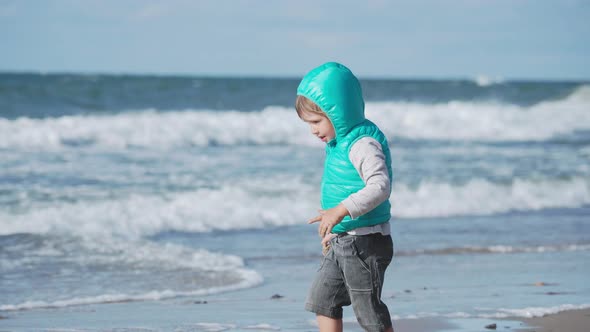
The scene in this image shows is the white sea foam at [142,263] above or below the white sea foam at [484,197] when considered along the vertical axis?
below

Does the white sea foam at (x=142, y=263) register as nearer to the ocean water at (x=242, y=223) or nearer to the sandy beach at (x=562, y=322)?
the ocean water at (x=242, y=223)

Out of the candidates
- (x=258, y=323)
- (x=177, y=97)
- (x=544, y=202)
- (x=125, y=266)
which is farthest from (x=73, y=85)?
(x=258, y=323)

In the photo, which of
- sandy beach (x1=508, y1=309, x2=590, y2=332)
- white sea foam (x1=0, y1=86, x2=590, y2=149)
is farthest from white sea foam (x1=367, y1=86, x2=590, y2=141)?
sandy beach (x1=508, y1=309, x2=590, y2=332)

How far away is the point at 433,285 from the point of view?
6.25 metres

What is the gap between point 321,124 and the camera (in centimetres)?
350

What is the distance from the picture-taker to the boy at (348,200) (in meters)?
3.32

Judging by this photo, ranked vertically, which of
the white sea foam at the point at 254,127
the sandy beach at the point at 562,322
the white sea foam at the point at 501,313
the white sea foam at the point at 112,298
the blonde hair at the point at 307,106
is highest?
the white sea foam at the point at 254,127

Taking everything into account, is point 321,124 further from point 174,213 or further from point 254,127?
point 254,127

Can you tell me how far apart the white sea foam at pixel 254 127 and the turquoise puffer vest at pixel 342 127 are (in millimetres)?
12035

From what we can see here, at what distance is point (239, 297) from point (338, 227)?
2521 mm

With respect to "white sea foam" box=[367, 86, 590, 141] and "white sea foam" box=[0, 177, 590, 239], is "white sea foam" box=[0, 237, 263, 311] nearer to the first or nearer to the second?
"white sea foam" box=[0, 177, 590, 239]

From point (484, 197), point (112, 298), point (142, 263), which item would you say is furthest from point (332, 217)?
point (484, 197)

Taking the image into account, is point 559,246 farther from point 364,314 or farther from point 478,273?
point 364,314

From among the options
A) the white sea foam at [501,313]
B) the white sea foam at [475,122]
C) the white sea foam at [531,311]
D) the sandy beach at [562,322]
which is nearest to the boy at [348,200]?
the white sea foam at [501,313]
